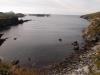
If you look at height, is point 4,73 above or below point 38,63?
above

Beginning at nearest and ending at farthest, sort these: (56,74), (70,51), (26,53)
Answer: (56,74) < (26,53) < (70,51)

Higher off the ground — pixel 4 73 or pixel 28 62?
pixel 4 73

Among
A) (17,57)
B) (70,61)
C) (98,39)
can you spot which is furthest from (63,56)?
(98,39)

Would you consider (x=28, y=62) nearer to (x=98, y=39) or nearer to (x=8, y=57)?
(x=8, y=57)

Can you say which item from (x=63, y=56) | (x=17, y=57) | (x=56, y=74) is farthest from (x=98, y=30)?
(x=56, y=74)

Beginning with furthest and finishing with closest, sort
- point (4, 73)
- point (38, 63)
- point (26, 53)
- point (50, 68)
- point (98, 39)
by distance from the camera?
point (98, 39), point (26, 53), point (38, 63), point (50, 68), point (4, 73)

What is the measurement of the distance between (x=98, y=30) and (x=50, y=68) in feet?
154

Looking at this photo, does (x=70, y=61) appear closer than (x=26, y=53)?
Yes

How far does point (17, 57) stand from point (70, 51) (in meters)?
19.8

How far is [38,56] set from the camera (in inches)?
2202

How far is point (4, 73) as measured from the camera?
17938mm

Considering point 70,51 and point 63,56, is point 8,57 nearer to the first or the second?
point 63,56

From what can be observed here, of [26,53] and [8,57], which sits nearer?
[8,57]

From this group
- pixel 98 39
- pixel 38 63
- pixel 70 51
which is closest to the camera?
pixel 38 63
